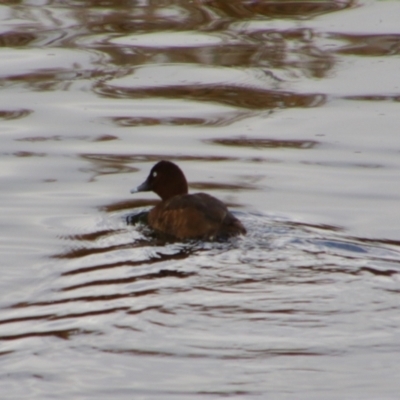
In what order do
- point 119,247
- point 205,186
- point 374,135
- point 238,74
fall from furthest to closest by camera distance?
point 238,74, point 374,135, point 205,186, point 119,247

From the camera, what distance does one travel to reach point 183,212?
9.10m

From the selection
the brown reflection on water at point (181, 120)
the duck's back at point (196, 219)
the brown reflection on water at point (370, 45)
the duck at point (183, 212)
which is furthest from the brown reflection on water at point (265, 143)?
the brown reflection on water at point (370, 45)

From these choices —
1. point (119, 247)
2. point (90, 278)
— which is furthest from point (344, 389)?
point (119, 247)

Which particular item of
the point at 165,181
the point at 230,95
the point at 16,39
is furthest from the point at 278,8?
the point at 165,181

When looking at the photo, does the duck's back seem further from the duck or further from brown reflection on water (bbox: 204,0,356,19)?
brown reflection on water (bbox: 204,0,356,19)

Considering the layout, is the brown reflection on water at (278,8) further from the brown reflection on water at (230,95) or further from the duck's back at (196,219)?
the duck's back at (196,219)

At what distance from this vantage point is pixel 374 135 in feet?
36.9

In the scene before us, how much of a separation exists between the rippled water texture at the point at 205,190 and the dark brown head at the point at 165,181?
10.6 inches

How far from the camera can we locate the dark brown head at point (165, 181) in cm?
966

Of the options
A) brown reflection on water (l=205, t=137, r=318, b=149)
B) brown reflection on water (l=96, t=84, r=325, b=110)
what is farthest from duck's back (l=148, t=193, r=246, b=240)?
brown reflection on water (l=96, t=84, r=325, b=110)

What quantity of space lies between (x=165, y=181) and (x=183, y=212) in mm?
689

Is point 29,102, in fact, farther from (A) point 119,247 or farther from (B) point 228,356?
(B) point 228,356

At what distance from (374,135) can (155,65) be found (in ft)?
10.5

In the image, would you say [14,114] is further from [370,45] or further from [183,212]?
[370,45]
